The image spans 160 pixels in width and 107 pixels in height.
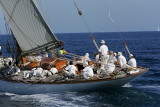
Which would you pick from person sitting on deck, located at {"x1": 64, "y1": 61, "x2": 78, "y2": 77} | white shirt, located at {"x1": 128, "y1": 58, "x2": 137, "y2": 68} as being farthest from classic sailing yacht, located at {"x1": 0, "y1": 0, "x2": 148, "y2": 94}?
white shirt, located at {"x1": 128, "y1": 58, "x2": 137, "y2": 68}

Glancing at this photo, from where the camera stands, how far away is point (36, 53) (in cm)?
2359

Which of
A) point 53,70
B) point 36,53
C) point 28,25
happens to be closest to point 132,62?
point 53,70

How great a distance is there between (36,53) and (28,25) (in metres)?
2.78

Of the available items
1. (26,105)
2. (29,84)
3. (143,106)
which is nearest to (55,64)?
(29,84)

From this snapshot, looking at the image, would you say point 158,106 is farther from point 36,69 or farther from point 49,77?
point 36,69

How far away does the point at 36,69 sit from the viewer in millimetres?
22891

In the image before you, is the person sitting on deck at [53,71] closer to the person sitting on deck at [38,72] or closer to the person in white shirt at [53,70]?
the person in white shirt at [53,70]

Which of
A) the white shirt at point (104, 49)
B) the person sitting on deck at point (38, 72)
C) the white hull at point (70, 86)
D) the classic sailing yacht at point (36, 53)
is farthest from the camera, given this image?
the white shirt at point (104, 49)

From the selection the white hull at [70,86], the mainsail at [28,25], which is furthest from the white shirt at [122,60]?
the mainsail at [28,25]

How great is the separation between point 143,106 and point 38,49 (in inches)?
423

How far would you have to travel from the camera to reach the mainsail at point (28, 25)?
2197 cm

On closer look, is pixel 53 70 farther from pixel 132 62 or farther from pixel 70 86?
pixel 132 62

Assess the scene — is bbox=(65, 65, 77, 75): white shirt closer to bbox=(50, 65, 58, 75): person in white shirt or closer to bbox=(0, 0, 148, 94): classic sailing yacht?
bbox=(0, 0, 148, 94): classic sailing yacht

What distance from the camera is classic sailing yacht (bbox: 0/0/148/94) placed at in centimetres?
2109
